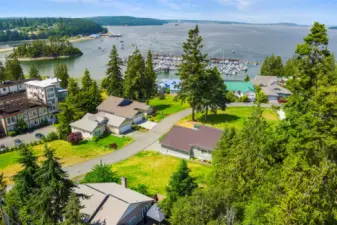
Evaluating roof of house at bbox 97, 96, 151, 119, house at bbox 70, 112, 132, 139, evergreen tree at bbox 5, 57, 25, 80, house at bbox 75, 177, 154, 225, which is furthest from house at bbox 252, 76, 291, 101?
evergreen tree at bbox 5, 57, 25, 80

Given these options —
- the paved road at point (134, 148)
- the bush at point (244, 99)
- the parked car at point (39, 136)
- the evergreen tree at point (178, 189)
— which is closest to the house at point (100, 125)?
the paved road at point (134, 148)

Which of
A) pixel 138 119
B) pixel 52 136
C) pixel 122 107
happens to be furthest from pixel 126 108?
pixel 52 136

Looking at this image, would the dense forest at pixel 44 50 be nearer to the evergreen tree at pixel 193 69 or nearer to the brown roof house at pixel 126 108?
the brown roof house at pixel 126 108

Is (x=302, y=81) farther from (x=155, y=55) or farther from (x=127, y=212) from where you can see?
(x=155, y=55)

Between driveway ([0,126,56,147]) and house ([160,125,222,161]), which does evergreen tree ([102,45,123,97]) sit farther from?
house ([160,125,222,161])

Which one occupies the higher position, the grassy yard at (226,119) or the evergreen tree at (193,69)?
the evergreen tree at (193,69)
